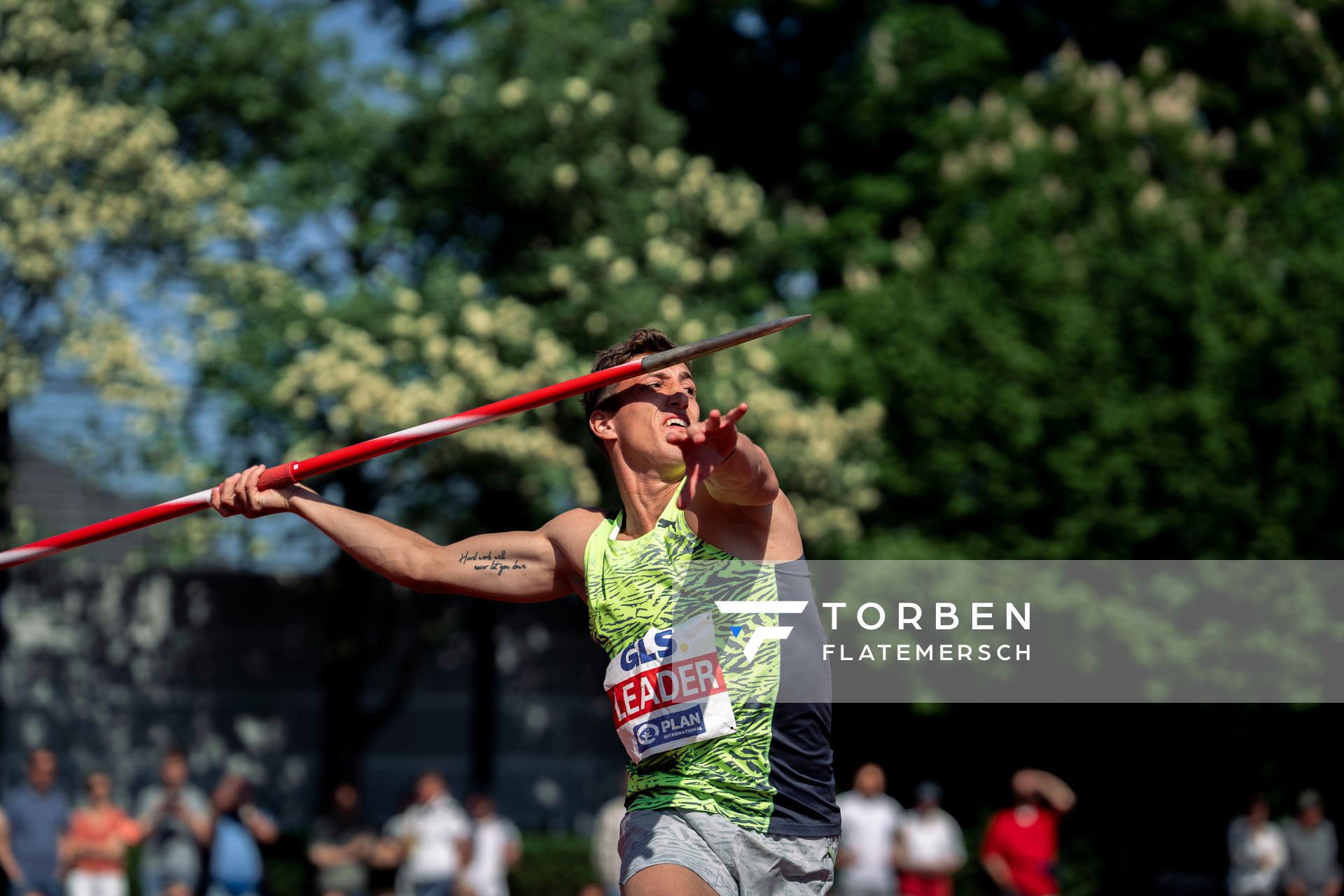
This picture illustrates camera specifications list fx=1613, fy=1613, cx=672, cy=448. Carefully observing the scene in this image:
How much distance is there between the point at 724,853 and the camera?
4.28 metres

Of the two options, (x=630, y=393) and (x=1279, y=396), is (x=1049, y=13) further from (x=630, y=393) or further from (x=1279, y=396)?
(x=630, y=393)

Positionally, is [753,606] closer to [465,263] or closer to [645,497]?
[645,497]

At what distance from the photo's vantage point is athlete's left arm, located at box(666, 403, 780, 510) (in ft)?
12.8

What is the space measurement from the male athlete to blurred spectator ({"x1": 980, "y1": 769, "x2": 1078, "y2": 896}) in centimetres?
913

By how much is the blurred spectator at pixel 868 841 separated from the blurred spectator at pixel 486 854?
2994 mm

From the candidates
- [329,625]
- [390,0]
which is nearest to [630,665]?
[329,625]

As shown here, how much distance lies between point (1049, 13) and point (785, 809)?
62.1ft

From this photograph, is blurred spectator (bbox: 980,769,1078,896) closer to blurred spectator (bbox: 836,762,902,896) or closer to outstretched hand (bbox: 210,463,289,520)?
blurred spectator (bbox: 836,762,902,896)

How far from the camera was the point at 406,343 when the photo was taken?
15.8 m


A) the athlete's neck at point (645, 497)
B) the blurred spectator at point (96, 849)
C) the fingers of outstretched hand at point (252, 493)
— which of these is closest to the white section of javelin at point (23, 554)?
the fingers of outstretched hand at point (252, 493)

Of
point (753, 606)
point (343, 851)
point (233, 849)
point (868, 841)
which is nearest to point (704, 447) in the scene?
point (753, 606)

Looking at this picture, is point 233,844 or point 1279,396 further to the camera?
point 1279,396

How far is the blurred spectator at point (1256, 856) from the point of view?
51.2ft

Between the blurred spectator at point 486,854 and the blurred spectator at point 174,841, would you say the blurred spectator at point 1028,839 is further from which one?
the blurred spectator at point 174,841
